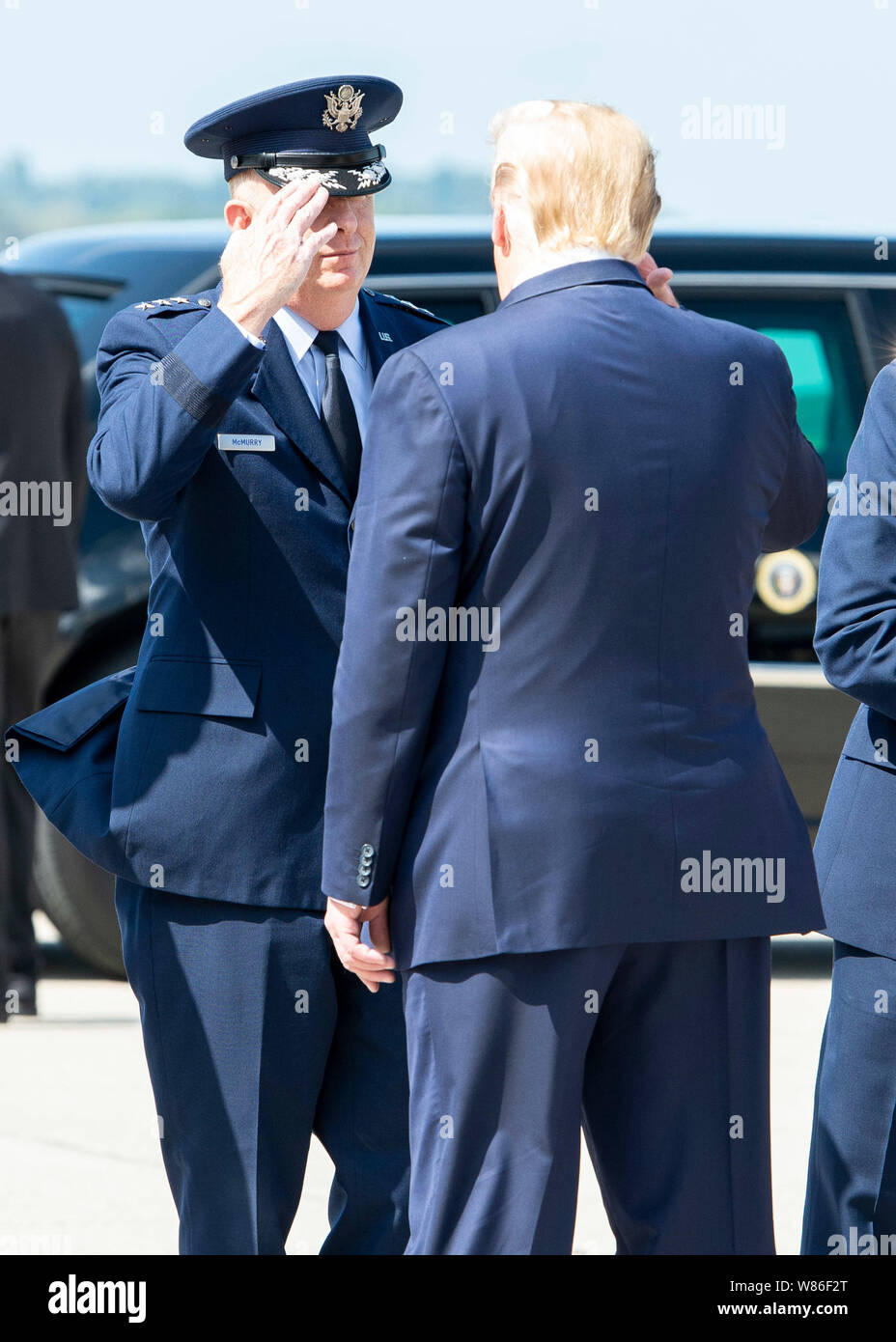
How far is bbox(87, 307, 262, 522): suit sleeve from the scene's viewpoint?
8.13 feet

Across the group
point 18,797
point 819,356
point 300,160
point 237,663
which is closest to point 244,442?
point 237,663

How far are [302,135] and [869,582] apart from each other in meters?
0.98

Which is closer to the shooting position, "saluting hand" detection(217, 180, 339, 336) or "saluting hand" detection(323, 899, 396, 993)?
"saluting hand" detection(323, 899, 396, 993)

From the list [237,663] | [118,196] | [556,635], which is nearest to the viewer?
[556,635]

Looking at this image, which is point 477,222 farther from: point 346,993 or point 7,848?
point 346,993

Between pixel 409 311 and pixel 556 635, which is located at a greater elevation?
pixel 409 311

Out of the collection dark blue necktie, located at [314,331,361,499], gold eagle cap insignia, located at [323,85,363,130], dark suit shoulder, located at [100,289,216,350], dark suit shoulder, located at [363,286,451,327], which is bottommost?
dark blue necktie, located at [314,331,361,499]

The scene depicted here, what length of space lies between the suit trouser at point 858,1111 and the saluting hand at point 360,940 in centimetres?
76

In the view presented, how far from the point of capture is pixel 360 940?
2.42 meters

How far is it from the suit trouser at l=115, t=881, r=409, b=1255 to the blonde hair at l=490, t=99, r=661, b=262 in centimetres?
97

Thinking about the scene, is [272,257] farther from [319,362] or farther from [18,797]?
[18,797]

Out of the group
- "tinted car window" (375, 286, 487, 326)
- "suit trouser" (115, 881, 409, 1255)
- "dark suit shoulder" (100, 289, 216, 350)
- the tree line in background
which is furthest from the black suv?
the tree line in background

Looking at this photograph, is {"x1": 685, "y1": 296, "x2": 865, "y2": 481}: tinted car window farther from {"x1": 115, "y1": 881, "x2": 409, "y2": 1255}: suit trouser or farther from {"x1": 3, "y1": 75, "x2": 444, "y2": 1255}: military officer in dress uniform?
{"x1": 115, "y1": 881, "x2": 409, "y2": 1255}: suit trouser

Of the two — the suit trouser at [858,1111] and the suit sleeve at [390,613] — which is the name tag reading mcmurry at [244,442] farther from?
the suit trouser at [858,1111]
